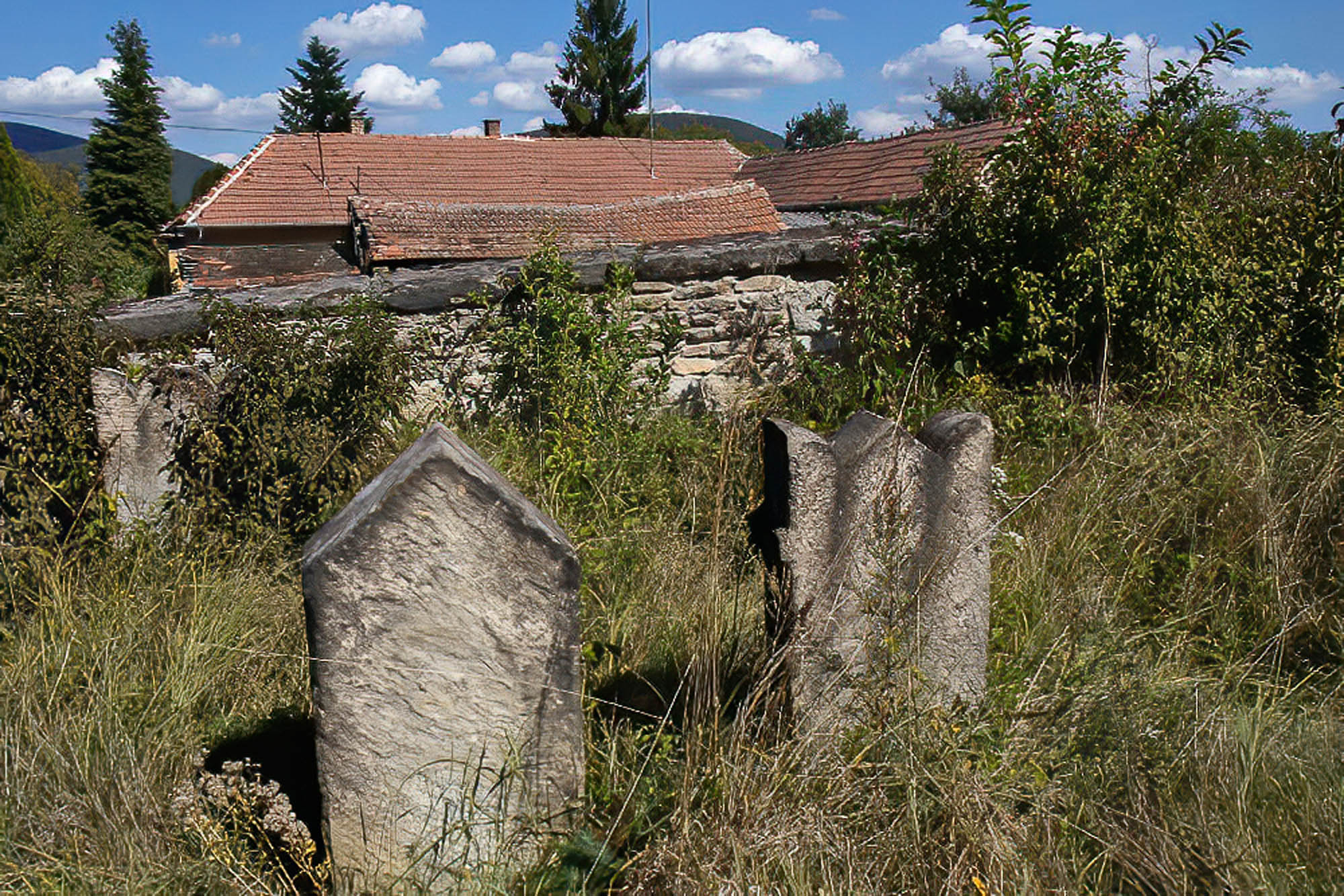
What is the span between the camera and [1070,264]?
553 cm

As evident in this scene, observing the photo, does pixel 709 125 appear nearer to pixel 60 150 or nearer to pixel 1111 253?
pixel 1111 253

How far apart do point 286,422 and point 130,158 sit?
26.8 meters

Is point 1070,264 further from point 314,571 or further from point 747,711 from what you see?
point 314,571

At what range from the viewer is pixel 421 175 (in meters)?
19.5

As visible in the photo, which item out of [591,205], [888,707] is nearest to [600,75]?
[591,205]

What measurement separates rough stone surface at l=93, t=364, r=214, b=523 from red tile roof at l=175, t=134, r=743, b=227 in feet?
45.4

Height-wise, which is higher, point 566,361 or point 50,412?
point 566,361

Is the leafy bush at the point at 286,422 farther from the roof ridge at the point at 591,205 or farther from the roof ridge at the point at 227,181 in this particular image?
the roof ridge at the point at 227,181

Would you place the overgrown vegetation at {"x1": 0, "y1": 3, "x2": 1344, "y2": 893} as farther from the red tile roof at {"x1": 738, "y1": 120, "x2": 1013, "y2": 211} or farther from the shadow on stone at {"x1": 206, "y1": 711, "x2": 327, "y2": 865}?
the red tile roof at {"x1": 738, "y1": 120, "x2": 1013, "y2": 211}

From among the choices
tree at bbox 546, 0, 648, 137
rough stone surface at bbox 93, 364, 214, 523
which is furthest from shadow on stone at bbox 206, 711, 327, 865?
tree at bbox 546, 0, 648, 137

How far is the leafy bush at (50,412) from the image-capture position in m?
4.51

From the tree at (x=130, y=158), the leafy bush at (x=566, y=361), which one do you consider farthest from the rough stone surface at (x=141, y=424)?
the tree at (x=130, y=158)

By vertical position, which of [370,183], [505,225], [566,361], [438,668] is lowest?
[438,668]

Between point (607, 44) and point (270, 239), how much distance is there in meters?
24.7
